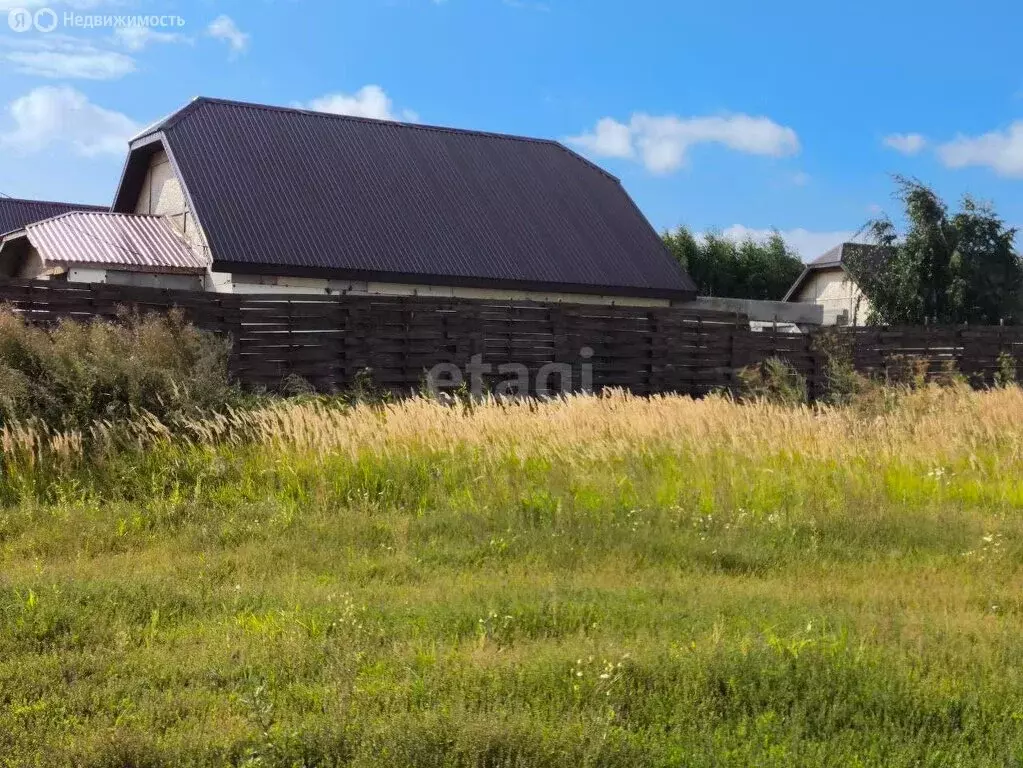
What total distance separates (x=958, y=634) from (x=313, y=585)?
3.34 m

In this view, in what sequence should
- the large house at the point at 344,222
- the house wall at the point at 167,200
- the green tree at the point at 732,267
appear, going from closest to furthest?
the large house at the point at 344,222 → the house wall at the point at 167,200 → the green tree at the point at 732,267

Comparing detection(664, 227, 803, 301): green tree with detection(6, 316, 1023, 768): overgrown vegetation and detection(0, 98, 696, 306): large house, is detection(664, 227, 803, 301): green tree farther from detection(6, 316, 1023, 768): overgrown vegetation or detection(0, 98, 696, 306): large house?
detection(6, 316, 1023, 768): overgrown vegetation

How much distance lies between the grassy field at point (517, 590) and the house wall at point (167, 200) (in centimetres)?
1475

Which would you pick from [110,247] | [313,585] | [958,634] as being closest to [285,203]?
[110,247]

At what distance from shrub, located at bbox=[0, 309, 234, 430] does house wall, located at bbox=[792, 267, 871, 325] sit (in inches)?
1031

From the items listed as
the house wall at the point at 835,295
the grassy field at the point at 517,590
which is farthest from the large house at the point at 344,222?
the grassy field at the point at 517,590

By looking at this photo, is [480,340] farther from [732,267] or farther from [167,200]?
[732,267]

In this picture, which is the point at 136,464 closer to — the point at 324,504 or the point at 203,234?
the point at 324,504

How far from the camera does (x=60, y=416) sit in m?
9.04

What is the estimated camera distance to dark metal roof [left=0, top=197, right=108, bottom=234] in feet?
119

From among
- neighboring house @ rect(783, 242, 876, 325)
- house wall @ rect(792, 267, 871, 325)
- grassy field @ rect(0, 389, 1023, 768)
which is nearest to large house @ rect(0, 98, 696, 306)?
neighboring house @ rect(783, 242, 876, 325)

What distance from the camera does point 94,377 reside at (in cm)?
929

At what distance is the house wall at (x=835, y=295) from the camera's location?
111 feet

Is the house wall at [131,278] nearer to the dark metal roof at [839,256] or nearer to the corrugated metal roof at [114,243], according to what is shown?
the corrugated metal roof at [114,243]
